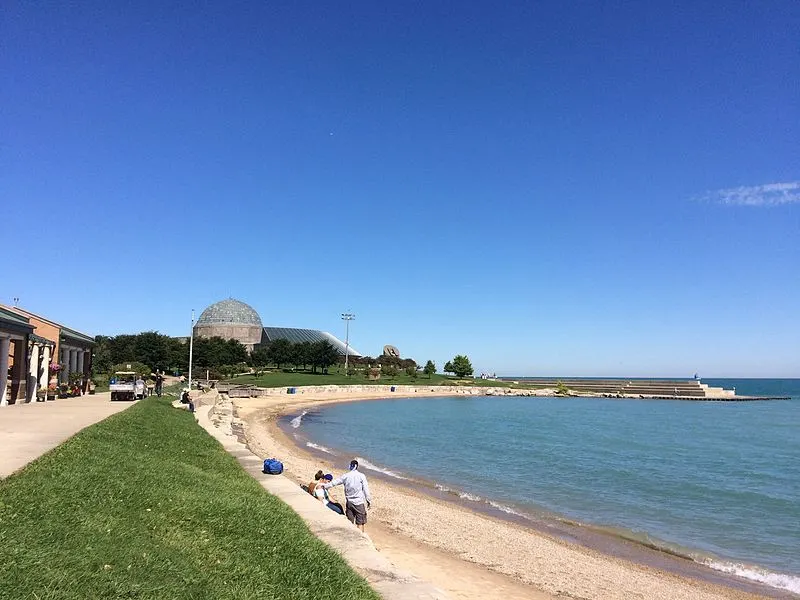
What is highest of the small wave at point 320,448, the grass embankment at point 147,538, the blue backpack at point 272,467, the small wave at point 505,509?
the grass embankment at point 147,538

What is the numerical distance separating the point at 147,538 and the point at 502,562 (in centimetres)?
901

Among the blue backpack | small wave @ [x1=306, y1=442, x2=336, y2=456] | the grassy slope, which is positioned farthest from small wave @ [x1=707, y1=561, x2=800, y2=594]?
the grassy slope

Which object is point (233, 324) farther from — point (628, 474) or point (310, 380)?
point (628, 474)

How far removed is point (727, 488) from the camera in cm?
2455

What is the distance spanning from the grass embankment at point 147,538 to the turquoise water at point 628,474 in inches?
466

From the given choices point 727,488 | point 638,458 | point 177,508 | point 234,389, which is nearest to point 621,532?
point 727,488

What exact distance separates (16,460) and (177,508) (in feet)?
14.4

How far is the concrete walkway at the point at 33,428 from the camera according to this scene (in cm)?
1139

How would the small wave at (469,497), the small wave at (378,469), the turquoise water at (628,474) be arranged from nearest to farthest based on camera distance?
the turquoise water at (628,474), the small wave at (469,497), the small wave at (378,469)

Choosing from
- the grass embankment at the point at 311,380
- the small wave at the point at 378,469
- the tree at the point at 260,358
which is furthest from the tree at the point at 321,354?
the small wave at the point at 378,469

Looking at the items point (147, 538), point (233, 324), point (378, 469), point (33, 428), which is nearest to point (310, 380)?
point (233, 324)

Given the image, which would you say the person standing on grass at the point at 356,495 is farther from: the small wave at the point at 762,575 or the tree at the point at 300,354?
the tree at the point at 300,354

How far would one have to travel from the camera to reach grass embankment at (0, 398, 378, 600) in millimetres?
5641

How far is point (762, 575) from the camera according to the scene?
1378cm
